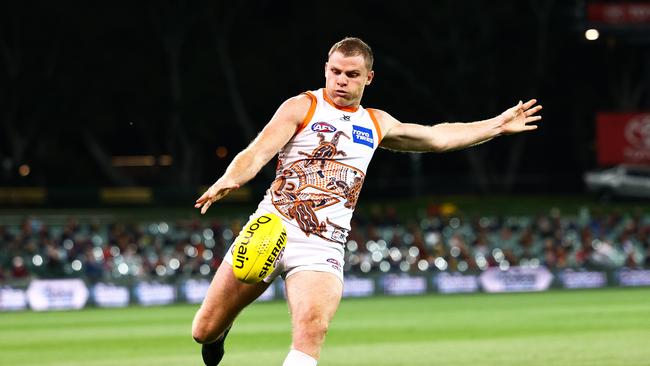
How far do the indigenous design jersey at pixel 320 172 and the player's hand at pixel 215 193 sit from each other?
0.74 metres

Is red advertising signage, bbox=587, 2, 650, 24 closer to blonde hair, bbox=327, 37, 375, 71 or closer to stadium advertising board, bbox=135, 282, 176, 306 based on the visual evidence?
stadium advertising board, bbox=135, 282, 176, 306

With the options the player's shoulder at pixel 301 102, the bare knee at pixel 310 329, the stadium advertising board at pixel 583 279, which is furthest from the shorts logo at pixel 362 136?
the stadium advertising board at pixel 583 279

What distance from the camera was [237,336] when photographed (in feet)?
61.0

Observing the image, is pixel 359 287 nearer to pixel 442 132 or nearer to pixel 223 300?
pixel 442 132

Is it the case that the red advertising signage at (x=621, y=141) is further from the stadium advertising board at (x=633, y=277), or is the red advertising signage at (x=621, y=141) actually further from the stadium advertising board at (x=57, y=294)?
the stadium advertising board at (x=57, y=294)

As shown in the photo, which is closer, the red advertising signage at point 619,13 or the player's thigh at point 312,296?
the player's thigh at point 312,296

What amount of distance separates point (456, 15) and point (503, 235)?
59.6ft

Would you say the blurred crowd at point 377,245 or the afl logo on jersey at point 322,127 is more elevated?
the afl logo on jersey at point 322,127

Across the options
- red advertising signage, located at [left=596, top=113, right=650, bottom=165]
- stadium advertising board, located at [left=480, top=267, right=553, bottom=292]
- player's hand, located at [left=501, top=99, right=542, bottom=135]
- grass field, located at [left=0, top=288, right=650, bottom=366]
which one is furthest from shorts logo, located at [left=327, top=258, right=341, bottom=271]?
red advertising signage, located at [left=596, top=113, right=650, bottom=165]

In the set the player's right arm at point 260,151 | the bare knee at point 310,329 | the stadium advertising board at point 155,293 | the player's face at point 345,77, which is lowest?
the stadium advertising board at point 155,293

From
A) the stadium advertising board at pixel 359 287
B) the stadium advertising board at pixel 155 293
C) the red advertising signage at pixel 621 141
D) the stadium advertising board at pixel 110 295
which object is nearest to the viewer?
the stadium advertising board at pixel 110 295

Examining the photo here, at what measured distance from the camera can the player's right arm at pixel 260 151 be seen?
706 cm

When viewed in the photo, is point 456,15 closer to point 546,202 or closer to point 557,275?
point 546,202

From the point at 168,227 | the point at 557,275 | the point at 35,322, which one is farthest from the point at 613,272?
the point at 35,322
